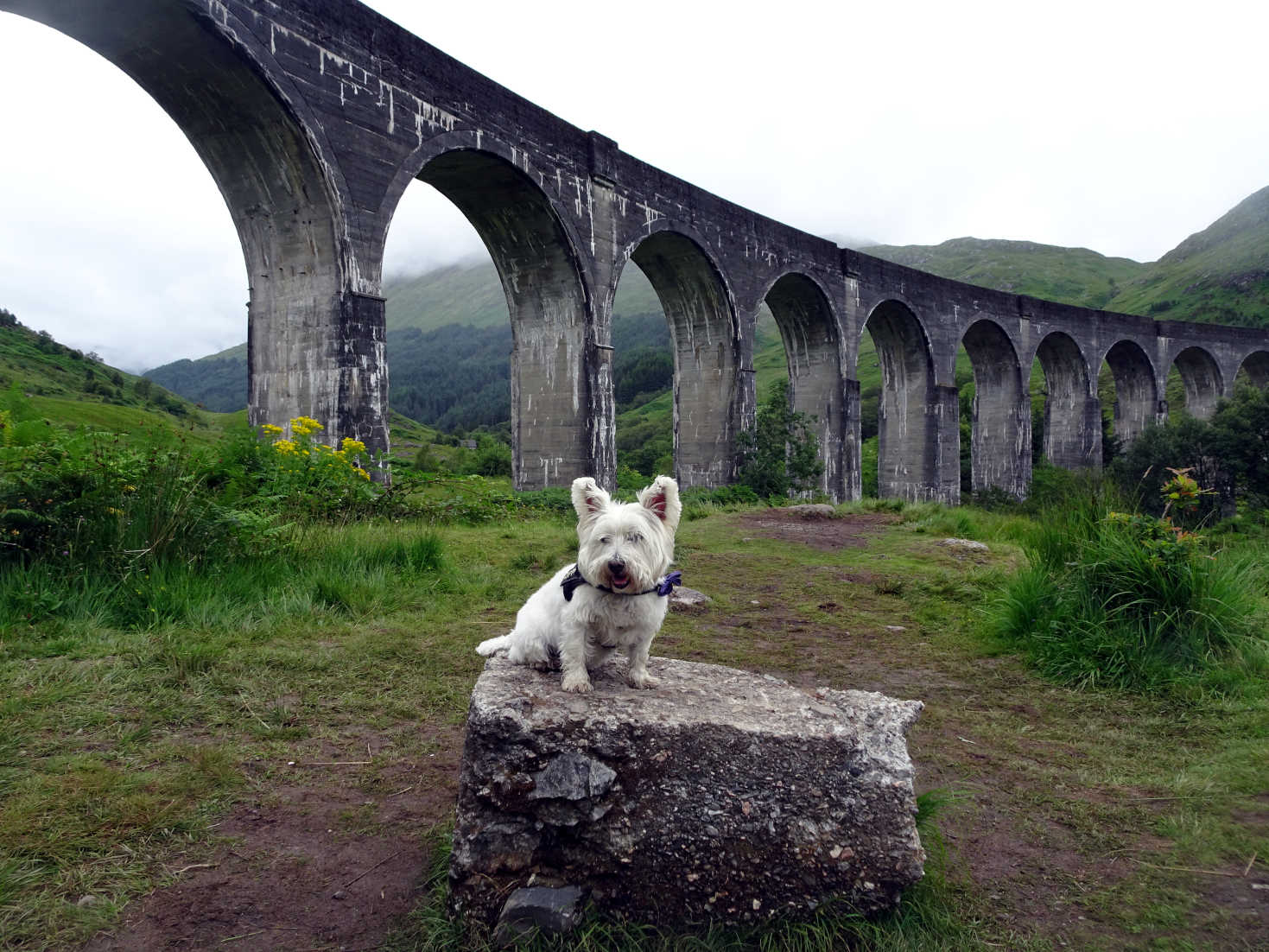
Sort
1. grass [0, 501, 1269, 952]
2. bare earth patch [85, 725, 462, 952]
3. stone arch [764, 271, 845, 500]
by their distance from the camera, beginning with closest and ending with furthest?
bare earth patch [85, 725, 462, 952] < grass [0, 501, 1269, 952] < stone arch [764, 271, 845, 500]

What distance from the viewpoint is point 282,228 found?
1020cm

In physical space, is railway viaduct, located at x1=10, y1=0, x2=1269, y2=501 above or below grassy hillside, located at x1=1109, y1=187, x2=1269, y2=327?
below

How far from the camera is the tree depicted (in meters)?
16.9

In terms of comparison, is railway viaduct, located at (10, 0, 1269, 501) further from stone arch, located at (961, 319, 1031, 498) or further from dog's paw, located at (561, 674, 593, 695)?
dog's paw, located at (561, 674, 593, 695)

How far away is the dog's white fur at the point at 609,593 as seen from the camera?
2598mm

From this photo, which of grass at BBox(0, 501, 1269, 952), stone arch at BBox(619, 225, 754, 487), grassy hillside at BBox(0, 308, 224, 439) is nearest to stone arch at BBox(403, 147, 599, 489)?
stone arch at BBox(619, 225, 754, 487)

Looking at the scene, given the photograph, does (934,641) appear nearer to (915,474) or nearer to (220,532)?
(220,532)

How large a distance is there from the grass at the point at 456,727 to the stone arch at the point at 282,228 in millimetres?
4350

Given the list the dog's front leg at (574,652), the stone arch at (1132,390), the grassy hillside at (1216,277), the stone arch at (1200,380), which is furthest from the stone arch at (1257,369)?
the dog's front leg at (574,652)

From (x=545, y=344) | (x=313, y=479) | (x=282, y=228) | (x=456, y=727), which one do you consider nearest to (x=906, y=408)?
(x=545, y=344)

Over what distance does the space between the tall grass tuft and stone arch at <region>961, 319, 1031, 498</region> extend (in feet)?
72.8

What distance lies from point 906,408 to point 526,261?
13.5 metres

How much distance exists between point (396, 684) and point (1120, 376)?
3445 centimetres

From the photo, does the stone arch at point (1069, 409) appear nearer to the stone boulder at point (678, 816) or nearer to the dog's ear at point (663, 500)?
the dog's ear at point (663, 500)
